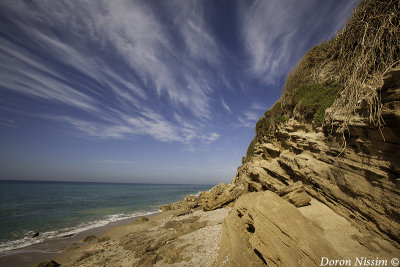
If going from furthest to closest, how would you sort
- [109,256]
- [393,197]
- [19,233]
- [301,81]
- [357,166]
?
[19,233], [301,81], [109,256], [357,166], [393,197]

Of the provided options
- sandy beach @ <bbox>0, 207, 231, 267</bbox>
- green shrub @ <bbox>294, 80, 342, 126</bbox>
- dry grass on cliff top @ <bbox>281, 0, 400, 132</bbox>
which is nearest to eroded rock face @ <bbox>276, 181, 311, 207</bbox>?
dry grass on cliff top @ <bbox>281, 0, 400, 132</bbox>

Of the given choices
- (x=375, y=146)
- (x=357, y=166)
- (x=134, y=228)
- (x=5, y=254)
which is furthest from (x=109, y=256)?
(x=375, y=146)

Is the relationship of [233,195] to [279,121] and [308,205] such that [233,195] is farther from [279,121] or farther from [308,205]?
[308,205]

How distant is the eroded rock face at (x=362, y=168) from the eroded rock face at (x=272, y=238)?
1376 mm

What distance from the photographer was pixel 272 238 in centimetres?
486

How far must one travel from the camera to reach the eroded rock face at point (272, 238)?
13.2ft

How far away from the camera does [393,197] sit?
12.4ft

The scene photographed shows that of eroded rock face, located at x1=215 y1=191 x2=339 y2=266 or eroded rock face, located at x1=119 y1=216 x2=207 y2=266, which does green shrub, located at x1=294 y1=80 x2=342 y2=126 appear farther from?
eroded rock face, located at x1=119 y1=216 x2=207 y2=266

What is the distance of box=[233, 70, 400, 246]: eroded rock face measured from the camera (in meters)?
3.76

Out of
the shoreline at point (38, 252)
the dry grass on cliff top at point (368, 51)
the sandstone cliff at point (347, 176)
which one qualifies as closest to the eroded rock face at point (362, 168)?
the sandstone cliff at point (347, 176)

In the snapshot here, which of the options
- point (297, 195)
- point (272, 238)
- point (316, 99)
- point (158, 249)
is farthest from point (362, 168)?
point (158, 249)

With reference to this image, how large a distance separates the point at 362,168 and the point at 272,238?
11.1ft

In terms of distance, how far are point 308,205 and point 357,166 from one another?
235 cm

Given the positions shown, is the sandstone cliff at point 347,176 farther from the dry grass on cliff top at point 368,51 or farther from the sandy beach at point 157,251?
the sandy beach at point 157,251
